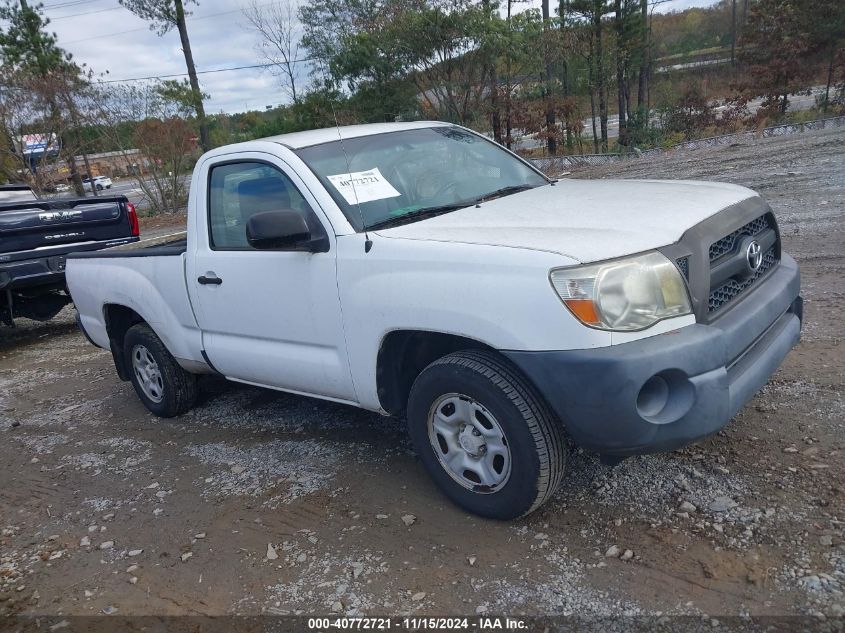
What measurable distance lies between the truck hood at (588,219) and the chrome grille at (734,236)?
0.14 m

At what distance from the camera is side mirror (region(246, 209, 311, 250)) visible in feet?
11.3

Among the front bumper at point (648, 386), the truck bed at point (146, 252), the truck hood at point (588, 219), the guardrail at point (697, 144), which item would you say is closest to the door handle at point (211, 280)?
the truck bed at point (146, 252)

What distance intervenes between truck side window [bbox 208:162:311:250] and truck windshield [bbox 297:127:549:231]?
0.23 meters

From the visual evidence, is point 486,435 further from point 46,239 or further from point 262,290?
point 46,239

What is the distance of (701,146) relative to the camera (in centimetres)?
1839

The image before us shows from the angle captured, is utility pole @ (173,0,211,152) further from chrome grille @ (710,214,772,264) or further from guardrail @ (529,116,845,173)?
chrome grille @ (710,214,772,264)

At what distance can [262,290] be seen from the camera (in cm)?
398

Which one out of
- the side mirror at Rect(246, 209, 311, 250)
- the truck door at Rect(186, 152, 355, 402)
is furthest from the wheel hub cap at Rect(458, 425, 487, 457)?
the side mirror at Rect(246, 209, 311, 250)

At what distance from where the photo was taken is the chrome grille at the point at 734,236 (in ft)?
10.2

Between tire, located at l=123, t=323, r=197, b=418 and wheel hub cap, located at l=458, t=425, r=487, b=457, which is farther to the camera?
tire, located at l=123, t=323, r=197, b=418

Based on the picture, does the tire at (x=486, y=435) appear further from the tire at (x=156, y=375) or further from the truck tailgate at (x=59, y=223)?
the truck tailgate at (x=59, y=223)

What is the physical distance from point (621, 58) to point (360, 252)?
22500 millimetres

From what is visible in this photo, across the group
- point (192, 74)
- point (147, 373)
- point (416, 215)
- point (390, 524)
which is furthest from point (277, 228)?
point (192, 74)

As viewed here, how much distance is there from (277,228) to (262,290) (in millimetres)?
634
